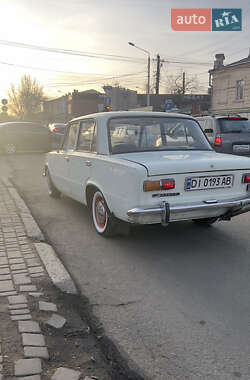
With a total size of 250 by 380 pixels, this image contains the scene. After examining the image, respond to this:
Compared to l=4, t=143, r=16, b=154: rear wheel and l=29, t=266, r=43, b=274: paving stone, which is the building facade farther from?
l=29, t=266, r=43, b=274: paving stone

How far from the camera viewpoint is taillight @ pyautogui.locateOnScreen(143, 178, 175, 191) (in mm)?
4020

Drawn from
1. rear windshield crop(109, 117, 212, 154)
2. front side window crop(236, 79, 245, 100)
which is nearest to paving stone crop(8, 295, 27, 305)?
rear windshield crop(109, 117, 212, 154)

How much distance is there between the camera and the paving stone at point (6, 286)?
3473 millimetres

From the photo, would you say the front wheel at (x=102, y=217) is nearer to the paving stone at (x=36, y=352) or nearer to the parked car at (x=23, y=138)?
the paving stone at (x=36, y=352)

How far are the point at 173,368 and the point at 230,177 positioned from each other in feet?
8.61

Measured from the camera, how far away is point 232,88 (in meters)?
31.8

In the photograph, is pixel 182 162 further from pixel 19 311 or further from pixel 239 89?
pixel 239 89

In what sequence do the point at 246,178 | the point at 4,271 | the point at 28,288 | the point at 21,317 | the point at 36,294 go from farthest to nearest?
the point at 246,178 → the point at 4,271 → the point at 28,288 → the point at 36,294 → the point at 21,317

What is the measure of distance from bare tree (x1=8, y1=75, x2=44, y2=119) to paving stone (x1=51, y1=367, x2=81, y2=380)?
8514 centimetres

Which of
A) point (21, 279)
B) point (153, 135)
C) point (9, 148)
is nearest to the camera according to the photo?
point (21, 279)

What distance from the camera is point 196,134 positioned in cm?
543

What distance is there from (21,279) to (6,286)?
0.20 metres

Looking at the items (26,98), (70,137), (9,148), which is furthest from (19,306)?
(26,98)

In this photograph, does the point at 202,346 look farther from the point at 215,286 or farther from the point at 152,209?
the point at 152,209
